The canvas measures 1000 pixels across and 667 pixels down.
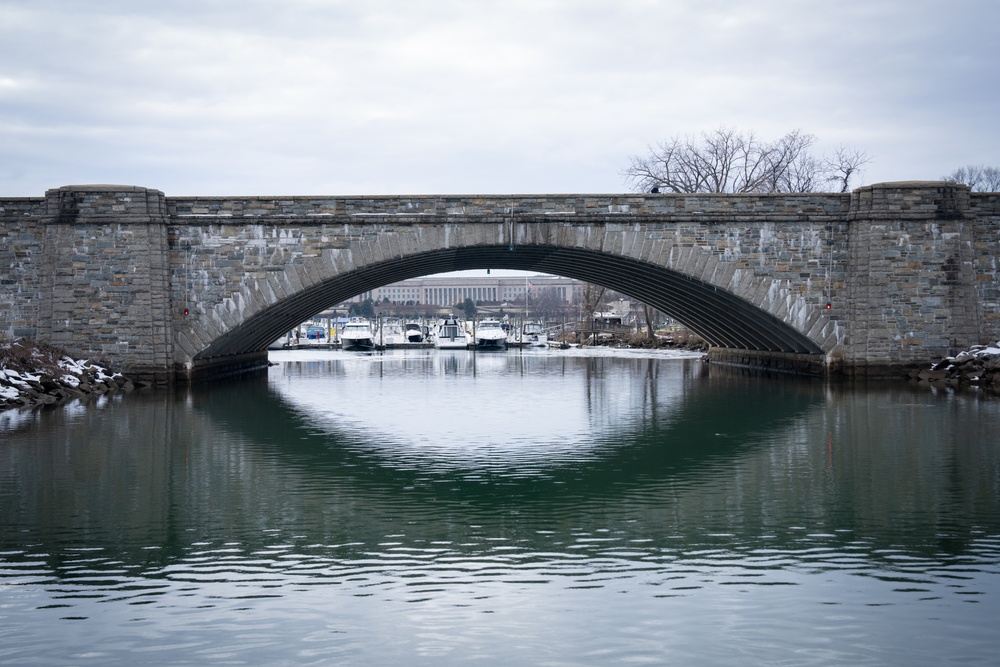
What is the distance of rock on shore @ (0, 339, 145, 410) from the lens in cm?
2233

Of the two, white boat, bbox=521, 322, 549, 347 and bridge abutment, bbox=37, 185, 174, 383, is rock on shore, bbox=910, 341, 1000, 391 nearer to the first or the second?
bridge abutment, bbox=37, 185, 174, 383

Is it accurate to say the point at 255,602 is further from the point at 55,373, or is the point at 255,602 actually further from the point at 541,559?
the point at 55,373

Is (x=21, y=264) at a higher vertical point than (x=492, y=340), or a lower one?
higher

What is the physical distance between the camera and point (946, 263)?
86.6 feet

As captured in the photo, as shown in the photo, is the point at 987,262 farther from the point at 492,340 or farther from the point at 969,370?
the point at 492,340

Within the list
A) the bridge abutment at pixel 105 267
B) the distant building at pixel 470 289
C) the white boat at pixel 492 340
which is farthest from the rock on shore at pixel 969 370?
the distant building at pixel 470 289

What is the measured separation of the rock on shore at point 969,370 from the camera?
959 inches

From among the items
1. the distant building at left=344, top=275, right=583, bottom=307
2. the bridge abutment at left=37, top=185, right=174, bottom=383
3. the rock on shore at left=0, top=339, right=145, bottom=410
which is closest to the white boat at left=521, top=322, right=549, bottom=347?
the bridge abutment at left=37, top=185, right=174, bottom=383

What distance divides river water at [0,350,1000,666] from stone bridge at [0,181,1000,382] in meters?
6.88

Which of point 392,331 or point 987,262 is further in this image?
point 392,331

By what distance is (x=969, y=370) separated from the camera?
25.3 m

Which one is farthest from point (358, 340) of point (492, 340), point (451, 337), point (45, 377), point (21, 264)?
point (45, 377)

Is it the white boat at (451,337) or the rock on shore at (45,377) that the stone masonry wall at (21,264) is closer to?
the rock on shore at (45,377)

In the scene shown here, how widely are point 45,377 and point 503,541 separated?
17.6m
